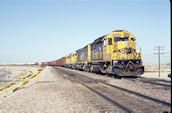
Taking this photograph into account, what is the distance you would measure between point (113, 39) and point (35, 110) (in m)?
11.7

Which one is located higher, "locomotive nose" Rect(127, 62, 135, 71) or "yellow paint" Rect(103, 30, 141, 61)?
"yellow paint" Rect(103, 30, 141, 61)

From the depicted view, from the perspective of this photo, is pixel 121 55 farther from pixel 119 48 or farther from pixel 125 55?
pixel 119 48

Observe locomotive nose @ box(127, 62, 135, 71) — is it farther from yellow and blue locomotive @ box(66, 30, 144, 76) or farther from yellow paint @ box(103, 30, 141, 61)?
yellow paint @ box(103, 30, 141, 61)

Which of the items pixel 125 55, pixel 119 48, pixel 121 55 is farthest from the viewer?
pixel 119 48

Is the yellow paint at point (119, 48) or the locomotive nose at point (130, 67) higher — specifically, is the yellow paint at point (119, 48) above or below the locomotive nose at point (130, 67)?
above

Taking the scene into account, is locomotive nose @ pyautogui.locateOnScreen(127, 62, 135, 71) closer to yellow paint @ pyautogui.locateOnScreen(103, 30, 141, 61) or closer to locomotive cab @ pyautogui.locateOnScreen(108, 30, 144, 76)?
locomotive cab @ pyautogui.locateOnScreen(108, 30, 144, 76)

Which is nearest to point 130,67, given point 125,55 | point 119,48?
point 125,55

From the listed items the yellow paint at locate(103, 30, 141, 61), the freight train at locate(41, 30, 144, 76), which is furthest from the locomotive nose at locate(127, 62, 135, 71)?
the yellow paint at locate(103, 30, 141, 61)

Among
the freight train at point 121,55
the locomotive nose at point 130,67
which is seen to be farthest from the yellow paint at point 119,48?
the locomotive nose at point 130,67

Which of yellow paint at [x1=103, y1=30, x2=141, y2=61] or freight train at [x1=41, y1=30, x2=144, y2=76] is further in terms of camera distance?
yellow paint at [x1=103, y1=30, x2=141, y2=61]

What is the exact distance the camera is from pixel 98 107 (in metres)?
5.86

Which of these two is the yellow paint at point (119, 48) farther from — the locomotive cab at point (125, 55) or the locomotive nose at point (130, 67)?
the locomotive nose at point (130, 67)

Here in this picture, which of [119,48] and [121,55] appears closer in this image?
[121,55]

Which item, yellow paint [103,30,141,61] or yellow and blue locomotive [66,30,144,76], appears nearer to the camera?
yellow and blue locomotive [66,30,144,76]
